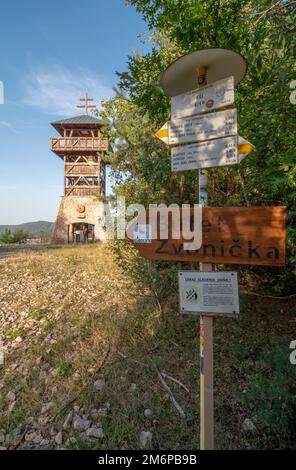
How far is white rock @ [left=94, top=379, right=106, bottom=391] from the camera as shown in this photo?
10.2 feet

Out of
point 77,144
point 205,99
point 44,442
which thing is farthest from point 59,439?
point 77,144

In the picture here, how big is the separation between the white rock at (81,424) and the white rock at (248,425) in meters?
1.55

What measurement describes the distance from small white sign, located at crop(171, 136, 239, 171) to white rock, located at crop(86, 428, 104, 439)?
260 centimetres

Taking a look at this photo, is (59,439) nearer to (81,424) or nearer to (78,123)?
(81,424)

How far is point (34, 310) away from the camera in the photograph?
17.1 feet

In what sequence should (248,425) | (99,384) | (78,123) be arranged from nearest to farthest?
(248,425), (99,384), (78,123)

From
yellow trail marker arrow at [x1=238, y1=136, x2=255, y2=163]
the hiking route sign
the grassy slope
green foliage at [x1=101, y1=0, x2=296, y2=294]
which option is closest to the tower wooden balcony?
the grassy slope

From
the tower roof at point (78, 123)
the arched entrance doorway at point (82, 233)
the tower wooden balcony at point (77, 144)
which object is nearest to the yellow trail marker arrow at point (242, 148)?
the arched entrance doorway at point (82, 233)

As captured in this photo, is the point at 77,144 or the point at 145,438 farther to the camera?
the point at 77,144

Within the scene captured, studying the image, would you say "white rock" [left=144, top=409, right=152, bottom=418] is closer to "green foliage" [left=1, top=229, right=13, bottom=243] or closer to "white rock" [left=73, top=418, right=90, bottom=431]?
"white rock" [left=73, top=418, right=90, bottom=431]

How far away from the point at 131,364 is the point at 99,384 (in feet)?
1.62

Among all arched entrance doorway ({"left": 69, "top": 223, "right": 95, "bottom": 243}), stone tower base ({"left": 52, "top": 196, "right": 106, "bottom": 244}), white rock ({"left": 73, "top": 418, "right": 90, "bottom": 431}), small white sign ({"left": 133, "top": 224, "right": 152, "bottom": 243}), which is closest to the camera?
small white sign ({"left": 133, "top": 224, "right": 152, "bottom": 243})

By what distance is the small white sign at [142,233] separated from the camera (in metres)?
2.00

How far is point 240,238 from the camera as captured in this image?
1762mm
